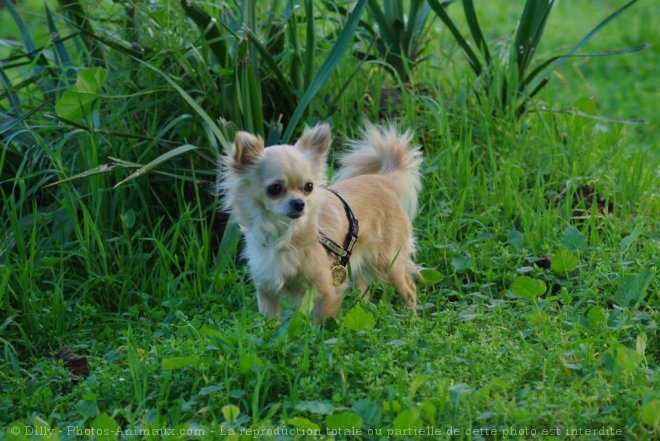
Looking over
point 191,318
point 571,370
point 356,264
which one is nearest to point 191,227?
point 191,318

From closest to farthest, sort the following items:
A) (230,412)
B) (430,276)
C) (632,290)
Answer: (230,412)
(632,290)
(430,276)

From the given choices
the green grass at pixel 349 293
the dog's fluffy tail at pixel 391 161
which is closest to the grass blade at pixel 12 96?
the green grass at pixel 349 293

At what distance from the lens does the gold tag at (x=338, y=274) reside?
385 centimetres

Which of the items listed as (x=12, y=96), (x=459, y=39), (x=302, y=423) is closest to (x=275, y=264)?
(x=302, y=423)

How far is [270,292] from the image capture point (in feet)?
12.4

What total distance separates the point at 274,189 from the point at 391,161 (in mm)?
1038

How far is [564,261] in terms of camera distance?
13.1 feet

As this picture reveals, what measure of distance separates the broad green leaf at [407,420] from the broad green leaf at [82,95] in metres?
2.23

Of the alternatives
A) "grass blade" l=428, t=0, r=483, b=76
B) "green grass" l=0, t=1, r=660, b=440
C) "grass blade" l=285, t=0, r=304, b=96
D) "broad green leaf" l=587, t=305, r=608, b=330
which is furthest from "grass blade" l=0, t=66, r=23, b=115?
"broad green leaf" l=587, t=305, r=608, b=330

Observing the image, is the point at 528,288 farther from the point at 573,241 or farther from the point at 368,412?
the point at 368,412

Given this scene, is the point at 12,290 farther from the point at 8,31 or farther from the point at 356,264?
the point at 8,31

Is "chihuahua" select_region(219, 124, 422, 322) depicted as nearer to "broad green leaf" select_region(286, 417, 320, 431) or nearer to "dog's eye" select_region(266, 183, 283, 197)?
"dog's eye" select_region(266, 183, 283, 197)

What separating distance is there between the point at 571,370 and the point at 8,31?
8.51 m

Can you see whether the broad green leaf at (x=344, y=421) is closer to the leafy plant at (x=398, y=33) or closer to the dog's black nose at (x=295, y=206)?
the dog's black nose at (x=295, y=206)
